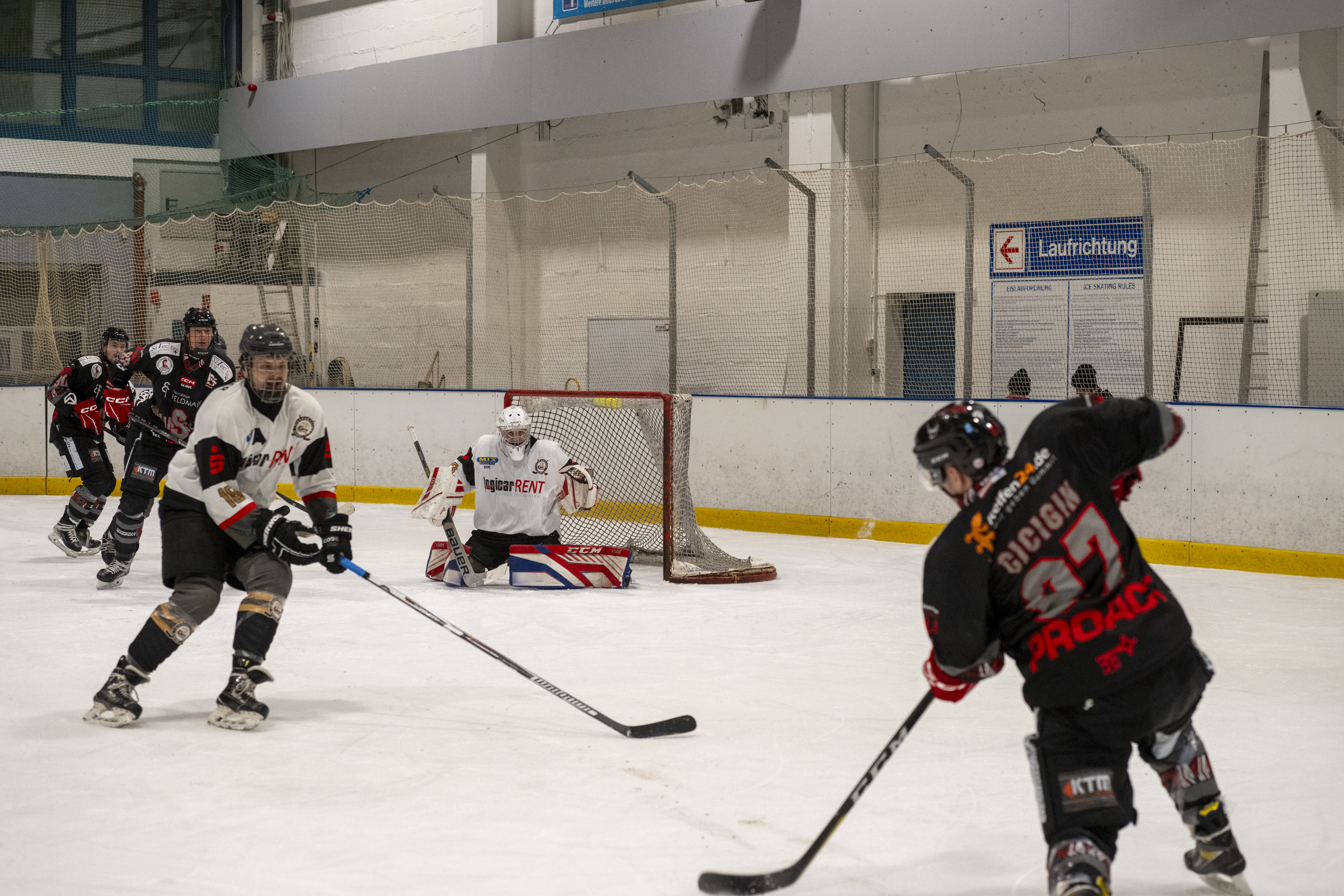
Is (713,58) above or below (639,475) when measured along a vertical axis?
above

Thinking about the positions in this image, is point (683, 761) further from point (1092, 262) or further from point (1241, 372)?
point (1092, 262)

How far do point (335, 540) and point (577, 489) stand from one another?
273 centimetres

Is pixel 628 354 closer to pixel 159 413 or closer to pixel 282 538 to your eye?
pixel 159 413

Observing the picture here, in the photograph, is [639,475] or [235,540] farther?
[639,475]

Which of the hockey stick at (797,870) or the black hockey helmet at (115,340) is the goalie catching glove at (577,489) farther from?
the hockey stick at (797,870)

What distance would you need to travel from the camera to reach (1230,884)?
244 cm

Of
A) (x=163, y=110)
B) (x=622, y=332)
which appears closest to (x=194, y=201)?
(x=163, y=110)

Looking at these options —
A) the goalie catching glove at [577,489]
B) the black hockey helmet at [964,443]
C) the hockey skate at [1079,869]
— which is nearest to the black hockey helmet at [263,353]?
the black hockey helmet at [964,443]

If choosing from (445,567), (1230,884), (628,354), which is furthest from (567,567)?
(1230,884)

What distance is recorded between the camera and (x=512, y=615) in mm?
5605

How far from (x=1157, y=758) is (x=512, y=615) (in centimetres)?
364

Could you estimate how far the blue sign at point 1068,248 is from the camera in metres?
8.85

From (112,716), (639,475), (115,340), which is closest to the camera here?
(112,716)

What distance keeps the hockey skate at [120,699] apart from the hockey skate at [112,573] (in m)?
2.74
